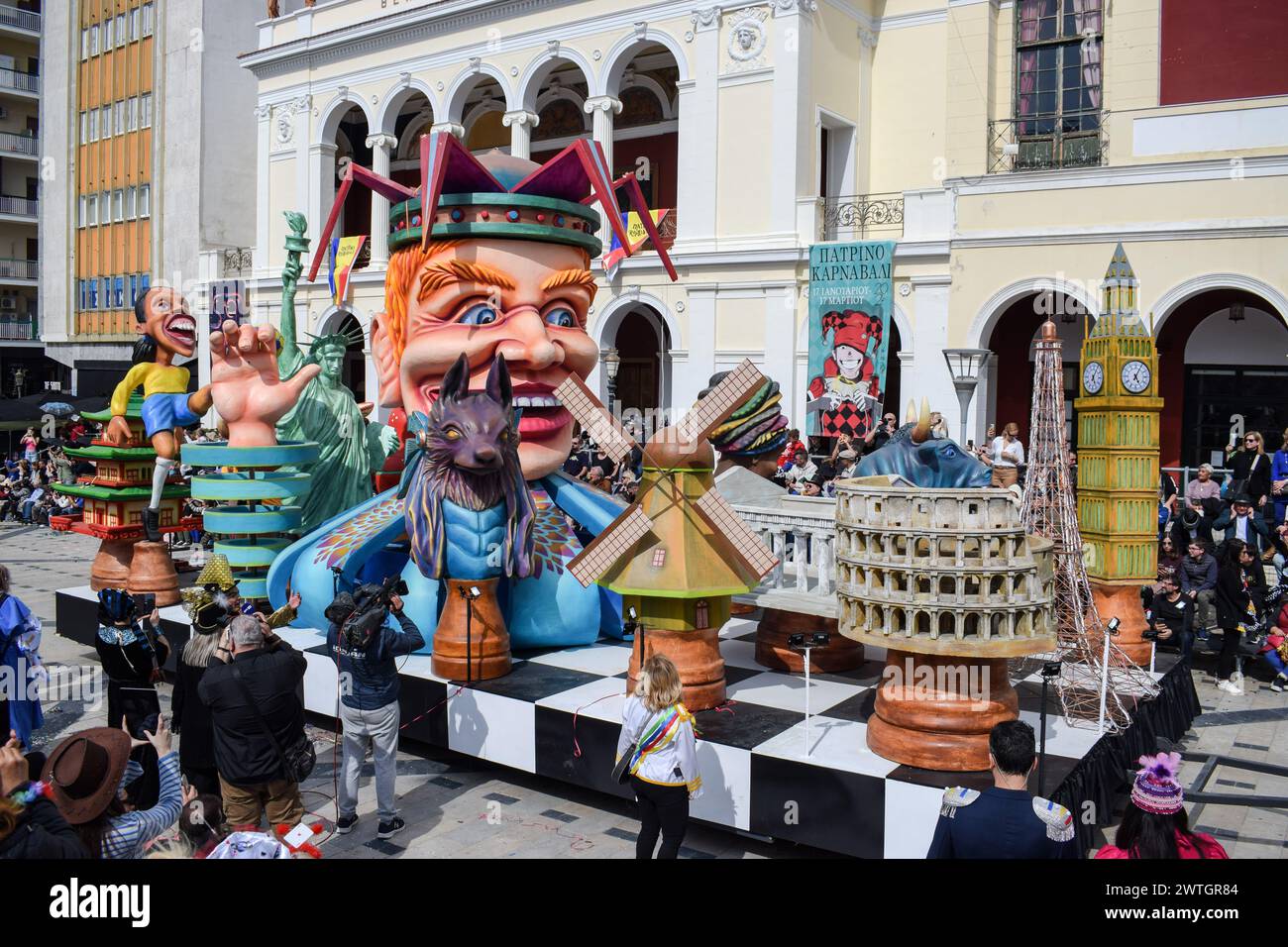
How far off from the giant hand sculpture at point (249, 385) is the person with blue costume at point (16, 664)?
7.84ft

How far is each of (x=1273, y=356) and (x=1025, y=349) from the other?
370cm

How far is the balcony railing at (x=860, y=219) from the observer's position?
59.3ft

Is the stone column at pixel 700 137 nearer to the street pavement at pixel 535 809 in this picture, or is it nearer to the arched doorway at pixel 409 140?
the arched doorway at pixel 409 140

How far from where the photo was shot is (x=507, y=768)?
687 cm

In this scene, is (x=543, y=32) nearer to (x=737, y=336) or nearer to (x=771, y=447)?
(x=737, y=336)

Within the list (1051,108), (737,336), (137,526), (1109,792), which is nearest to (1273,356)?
(1051,108)

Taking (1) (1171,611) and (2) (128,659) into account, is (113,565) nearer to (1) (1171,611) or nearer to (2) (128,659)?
(2) (128,659)

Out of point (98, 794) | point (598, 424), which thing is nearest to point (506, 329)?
point (598, 424)

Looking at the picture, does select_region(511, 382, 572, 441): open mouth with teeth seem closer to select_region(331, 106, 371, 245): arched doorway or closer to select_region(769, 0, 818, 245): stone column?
select_region(769, 0, 818, 245): stone column

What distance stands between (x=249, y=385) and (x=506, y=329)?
2.51 m

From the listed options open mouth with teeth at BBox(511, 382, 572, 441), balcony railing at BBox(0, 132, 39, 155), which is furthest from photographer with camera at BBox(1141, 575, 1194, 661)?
balcony railing at BBox(0, 132, 39, 155)

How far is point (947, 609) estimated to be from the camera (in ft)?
17.4

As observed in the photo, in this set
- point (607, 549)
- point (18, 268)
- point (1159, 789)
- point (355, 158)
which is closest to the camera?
point (1159, 789)

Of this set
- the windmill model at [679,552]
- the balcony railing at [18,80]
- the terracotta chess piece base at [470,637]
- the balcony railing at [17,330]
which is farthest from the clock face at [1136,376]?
the balcony railing at [18,80]
